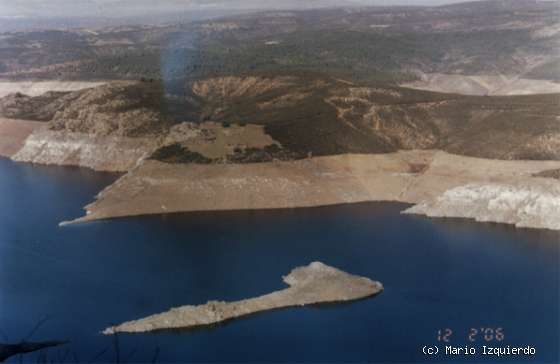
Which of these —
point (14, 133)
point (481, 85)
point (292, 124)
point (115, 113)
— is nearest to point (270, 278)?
point (292, 124)

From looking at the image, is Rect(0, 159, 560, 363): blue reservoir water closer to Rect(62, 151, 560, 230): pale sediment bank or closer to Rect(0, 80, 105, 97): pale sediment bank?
Rect(62, 151, 560, 230): pale sediment bank

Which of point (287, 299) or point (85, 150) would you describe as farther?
point (85, 150)

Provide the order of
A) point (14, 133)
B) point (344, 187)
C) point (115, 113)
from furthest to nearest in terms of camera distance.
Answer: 1. point (14, 133)
2. point (115, 113)
3. point (344, 187)

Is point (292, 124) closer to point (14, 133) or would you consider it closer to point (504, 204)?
point (504, 204)

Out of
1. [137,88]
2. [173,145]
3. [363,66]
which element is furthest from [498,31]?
[173,145]

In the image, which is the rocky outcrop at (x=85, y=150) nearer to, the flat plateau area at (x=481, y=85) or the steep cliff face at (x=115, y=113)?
the steep cliff face at (x=115, y=113)

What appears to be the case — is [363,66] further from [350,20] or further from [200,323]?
[200,323]
